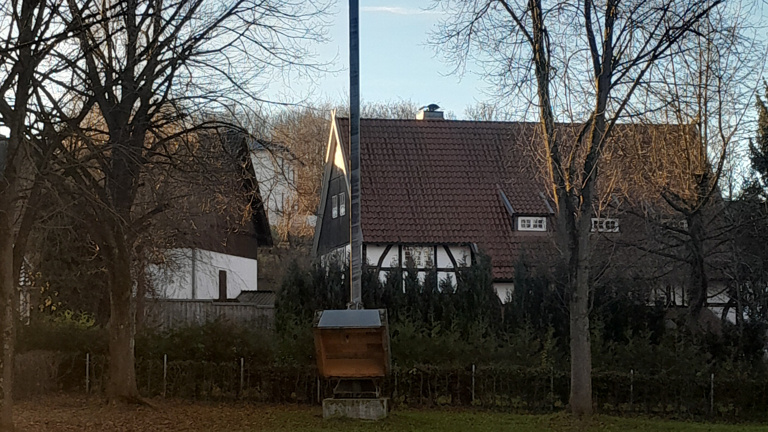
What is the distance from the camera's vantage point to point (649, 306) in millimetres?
23156

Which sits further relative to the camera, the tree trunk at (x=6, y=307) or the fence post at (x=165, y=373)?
the fence post at (x=165, y=373)

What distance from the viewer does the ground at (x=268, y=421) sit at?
1539 cm

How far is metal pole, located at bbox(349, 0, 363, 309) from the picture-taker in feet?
53.6

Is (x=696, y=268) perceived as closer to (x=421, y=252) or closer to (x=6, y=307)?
(x=421, y=252)

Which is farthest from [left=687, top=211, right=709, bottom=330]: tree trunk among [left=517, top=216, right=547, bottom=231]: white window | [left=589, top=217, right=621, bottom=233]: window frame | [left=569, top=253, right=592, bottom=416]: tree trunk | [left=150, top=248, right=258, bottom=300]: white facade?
[left=150, top=248, right=258, bottom=300]: white facade

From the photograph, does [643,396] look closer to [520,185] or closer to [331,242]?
[520,185]

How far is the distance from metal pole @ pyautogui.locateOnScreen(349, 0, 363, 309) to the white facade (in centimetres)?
1192

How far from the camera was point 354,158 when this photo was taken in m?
16.5

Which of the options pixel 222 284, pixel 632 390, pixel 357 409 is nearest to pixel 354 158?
pixel 357 409

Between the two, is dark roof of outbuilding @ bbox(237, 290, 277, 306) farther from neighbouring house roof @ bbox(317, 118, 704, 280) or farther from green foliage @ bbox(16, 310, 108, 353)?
green foliage @ bbox(16, 310, 108, 353)

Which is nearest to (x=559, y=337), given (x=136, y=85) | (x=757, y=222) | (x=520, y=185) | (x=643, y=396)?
(x=643, y=396)

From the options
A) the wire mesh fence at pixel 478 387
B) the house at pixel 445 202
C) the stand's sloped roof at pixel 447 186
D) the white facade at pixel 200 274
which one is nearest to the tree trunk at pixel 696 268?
the house at pixel 445 202

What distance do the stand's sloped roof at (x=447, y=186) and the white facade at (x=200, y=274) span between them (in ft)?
21.2

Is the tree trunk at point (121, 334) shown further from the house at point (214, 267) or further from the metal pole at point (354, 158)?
the metal pole at point (354, 158)
